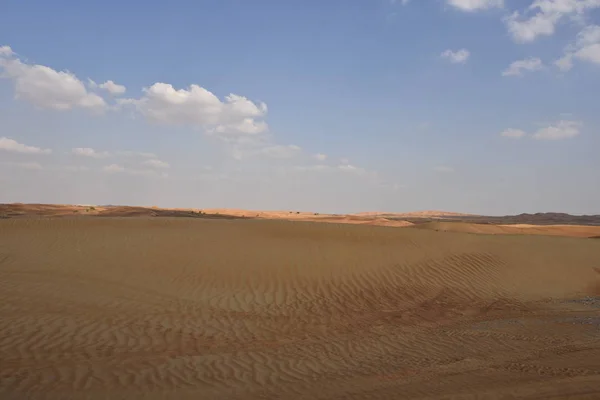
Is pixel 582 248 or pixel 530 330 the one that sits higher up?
pixel 582 248

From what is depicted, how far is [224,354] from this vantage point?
6695 mm

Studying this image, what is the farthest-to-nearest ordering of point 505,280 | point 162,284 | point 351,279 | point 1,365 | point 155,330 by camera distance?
point 505,280, point 351,279, point 162,284, point 155,330, point 1,365

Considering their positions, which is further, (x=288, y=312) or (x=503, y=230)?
(x=503, y=230)

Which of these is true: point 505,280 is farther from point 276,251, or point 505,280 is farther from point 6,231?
point 6,231

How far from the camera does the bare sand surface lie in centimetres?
557

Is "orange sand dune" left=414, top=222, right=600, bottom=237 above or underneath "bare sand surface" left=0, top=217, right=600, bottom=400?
above

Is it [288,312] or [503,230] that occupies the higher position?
[503,230]

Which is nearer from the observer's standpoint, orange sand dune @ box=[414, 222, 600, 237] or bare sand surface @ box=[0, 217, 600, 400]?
bare sand surface @ box=[0, 217, 600, 400]

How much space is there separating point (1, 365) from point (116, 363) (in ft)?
4.58

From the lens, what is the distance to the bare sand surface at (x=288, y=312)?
219 inches

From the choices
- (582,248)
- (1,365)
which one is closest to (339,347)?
(1,365)

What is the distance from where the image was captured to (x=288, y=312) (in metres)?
9.58

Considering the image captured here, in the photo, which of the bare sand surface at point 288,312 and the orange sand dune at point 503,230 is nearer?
the bare sand surface at point 288,312

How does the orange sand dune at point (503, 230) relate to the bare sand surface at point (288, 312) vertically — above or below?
above
